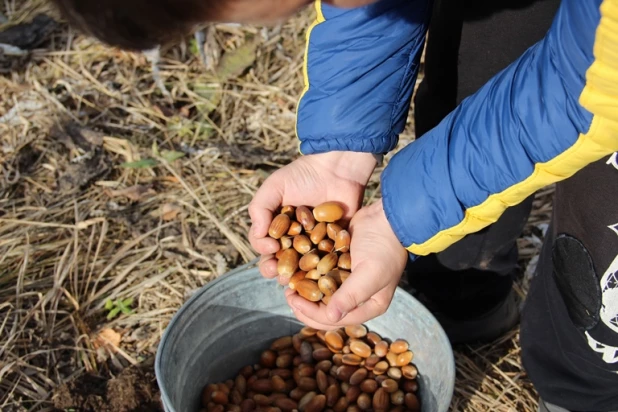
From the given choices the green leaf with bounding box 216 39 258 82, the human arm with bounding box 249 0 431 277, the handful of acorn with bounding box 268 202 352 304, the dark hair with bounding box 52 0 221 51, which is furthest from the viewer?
the green leaf with bounding box 216 39 258 82

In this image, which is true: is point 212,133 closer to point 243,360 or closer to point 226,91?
point 226,91

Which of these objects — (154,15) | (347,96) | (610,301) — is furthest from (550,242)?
(154,15)

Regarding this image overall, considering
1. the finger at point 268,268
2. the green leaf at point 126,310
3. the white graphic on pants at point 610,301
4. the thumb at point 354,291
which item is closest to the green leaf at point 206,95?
the green leaf at point 126,310

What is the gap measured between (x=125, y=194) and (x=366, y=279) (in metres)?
1.26

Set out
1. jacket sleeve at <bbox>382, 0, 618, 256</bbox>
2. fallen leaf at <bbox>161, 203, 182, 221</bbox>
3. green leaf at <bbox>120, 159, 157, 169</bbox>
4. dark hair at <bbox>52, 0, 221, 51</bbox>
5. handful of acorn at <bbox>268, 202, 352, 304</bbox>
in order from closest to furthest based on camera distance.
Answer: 1. dark hair at <bbox>52, 0, 221, 51</bbox>
2. jacket sleeve at <bbox>382, 0, 618, 256</bbox>
3. handful of acorn at <bbox>268, 202, 352, 304</bbox>
4. fallen leaf at <bbox>161, 203, 182, 221</bbox>
5. green leaf at <bbox>120, 159, 157, 169</bbox>

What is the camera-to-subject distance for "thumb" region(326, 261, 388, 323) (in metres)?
1.44

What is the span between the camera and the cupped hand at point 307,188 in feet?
5.53

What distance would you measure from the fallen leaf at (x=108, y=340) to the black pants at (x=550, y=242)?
0.92 meters

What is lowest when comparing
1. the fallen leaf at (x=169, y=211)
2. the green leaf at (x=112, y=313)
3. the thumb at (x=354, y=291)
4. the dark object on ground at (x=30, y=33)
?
the green leaf at (x=112, y=313)

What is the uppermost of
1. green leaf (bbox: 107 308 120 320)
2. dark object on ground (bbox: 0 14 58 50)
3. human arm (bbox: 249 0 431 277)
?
human arm (bbox: 249 0 431 277)

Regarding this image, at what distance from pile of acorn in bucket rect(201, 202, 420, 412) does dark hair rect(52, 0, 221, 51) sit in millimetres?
769

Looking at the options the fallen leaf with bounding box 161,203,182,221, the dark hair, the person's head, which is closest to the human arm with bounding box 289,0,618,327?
the person's head

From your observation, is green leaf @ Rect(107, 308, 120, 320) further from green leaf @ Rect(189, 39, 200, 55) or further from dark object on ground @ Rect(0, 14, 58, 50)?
dark object on ground @ Rect(0, 14, 58, 50)

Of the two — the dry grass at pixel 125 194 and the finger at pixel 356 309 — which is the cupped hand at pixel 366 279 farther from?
the dry grass at pixel 125 194
